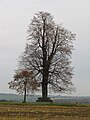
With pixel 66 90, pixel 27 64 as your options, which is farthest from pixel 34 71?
pixel 66 90

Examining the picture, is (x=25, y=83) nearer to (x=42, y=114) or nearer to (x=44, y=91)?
(x=44, y=91)

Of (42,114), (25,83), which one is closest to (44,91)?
(25,83)

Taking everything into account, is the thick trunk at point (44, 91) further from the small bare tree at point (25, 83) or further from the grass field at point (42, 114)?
the grass field at point (42, 114)

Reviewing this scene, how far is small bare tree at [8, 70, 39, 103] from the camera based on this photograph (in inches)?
2288

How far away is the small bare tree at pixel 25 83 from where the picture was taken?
58.1 m

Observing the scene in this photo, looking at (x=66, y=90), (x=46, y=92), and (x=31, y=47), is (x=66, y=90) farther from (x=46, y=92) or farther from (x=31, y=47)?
(x=31, y=47)

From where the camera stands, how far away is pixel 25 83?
193ft

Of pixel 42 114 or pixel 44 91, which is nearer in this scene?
pixel 42 114

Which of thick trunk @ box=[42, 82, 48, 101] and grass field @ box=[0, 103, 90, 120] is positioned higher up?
thick trunk @ box=[42, 82, 48, 101]

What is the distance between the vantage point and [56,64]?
2378 inches

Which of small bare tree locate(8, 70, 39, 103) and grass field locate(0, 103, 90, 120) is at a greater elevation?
small bare tree locate(8, 70, 39, 103)

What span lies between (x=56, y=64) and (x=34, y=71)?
12.2 feet

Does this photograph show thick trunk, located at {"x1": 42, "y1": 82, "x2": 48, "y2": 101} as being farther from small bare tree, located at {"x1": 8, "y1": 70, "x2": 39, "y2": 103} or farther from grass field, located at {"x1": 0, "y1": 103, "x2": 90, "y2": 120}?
grass field, located at {"x1": 0, "y1": 103, "x2": 90, "y2": 120}

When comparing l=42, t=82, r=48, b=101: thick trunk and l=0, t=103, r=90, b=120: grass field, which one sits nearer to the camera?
l=0, t=103, r=90, b=120: grass field
